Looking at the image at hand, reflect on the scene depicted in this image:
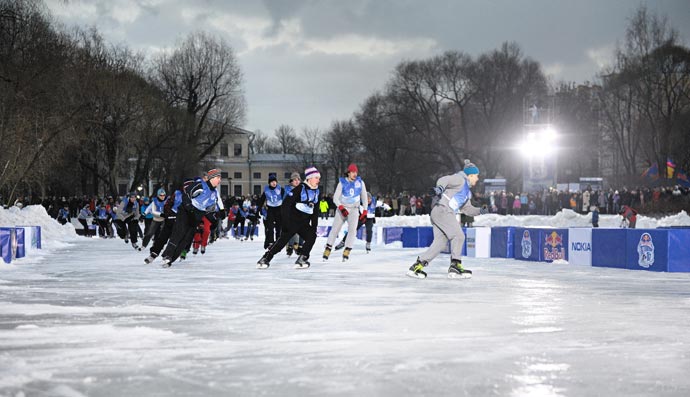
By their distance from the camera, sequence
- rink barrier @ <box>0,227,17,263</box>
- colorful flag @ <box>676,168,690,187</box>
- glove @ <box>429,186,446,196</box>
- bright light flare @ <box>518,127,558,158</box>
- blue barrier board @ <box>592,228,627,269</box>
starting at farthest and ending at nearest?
bright light flare @ <box>518,127,558,158</box>
colorful flag @ <box>676,168,690,187</box>
rink barrier @ <box>0,227,17,263</box>
blue barrier board @ <box>592,228,627,269</box>
glove @ <box>429,186,446,196</box>

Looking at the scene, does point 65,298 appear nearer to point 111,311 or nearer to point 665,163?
point 111,311

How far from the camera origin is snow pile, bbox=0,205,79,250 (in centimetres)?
2464

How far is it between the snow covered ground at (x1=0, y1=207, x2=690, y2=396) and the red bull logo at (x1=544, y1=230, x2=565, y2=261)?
3.75m

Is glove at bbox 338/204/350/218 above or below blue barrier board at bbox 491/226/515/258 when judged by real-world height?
above

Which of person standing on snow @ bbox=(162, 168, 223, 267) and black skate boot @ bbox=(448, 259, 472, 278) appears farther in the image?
person standing on snow @ bbox=(162, 168, 223, 267)

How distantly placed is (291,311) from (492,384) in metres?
3.54

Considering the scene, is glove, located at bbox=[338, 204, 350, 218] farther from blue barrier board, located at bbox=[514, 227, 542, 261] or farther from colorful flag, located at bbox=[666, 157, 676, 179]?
colorful flag, located at bbox=[666, 157, 676, 179]

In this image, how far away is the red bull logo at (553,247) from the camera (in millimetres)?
16281

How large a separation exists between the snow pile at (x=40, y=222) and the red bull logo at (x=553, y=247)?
44.4ft

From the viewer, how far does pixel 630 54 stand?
153ft

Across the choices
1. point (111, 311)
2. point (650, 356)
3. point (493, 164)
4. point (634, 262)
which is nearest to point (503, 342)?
point (650, 356)

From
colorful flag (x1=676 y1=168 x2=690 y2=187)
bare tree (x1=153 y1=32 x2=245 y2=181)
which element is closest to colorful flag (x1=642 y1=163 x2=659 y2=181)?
colorful flag (x1=676 y1=168 x2=690 y2=187)

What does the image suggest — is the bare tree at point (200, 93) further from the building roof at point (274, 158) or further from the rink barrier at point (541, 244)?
the building roof at point (274, 158)

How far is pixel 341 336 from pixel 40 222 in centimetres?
2313
